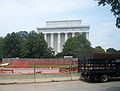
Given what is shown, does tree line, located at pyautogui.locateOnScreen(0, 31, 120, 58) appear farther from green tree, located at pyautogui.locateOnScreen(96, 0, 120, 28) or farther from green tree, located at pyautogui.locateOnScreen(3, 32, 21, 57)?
green tree, located at pyautogui.locateOnScreen(96, 0, 120, 28)

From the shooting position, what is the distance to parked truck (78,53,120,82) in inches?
873

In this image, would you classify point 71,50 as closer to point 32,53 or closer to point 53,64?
point 32,53

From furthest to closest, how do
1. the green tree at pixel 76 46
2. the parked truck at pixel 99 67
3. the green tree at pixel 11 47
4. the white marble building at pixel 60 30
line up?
1. the white marble building at pixel 60 30
2. the green tree at pixel 76 46
3. the green tree at pixel 11 47
4. the parked truck at pixel 99 67

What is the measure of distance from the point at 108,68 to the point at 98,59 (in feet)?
4.28

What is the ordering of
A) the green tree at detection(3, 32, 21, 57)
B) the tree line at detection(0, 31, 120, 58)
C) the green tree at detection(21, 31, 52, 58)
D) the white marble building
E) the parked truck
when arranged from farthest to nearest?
the white marble building < the green tree at detection(3, 32, 21, 57) < the tree line at detection(0, 31, 120, 58) < the green tree at detection(21, 31, 52, 58) < the parked truck

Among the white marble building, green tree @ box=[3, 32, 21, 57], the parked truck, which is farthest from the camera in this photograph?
the white marble building

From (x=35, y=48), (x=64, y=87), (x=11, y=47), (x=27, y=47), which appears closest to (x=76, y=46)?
(x=35, y=48)

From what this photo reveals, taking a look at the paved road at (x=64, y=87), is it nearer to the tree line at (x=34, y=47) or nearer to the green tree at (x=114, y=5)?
the green tree at (x=114, y=5)

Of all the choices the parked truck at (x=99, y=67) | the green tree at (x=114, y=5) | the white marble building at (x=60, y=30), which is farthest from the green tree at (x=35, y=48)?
the green tree at (x=114, y=5)

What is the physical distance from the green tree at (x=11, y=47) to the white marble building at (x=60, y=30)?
5025 centimetres

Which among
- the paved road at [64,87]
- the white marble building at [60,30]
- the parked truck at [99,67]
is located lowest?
the paved road at [64,87]

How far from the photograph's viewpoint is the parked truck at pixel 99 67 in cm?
2217

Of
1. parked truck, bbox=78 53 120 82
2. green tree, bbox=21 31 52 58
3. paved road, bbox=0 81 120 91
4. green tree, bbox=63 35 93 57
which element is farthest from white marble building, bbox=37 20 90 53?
paved road, bbox=0 81 120 91

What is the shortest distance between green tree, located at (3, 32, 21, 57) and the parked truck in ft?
242
